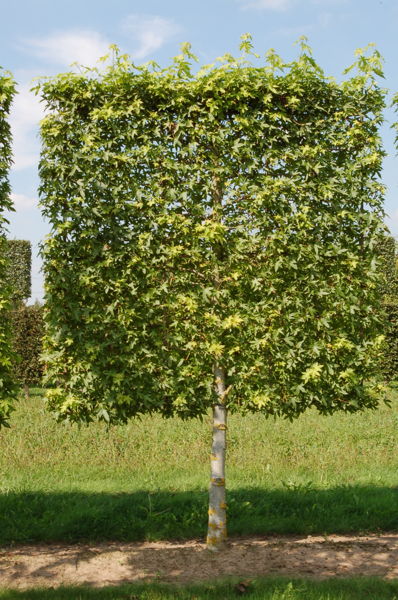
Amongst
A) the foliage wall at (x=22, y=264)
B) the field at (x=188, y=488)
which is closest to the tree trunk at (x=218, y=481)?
the field at (x=188, y=488)

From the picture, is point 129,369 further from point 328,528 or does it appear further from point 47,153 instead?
point 328,528

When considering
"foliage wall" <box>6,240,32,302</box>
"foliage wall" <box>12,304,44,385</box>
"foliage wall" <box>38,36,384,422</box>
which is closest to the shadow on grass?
"foliage wall" <box>38,36,384,422</box>

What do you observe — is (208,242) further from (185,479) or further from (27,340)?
(27,340)

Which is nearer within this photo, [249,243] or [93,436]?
[249,243]

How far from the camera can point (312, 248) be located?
7.17 metres

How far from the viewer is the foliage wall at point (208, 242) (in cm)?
696

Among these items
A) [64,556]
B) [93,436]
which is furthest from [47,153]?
[93,436]

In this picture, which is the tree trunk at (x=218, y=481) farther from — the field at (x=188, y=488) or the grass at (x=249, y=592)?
the grass at (x=249, y=592)

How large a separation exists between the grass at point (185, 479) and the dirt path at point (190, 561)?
0.39 metres

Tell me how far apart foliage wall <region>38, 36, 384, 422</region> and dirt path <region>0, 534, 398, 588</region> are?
67.9 inches

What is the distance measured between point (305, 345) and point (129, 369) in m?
2.18

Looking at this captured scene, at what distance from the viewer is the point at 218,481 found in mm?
7301

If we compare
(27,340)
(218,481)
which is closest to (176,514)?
(218,481)

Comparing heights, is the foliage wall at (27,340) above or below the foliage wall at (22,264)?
below
